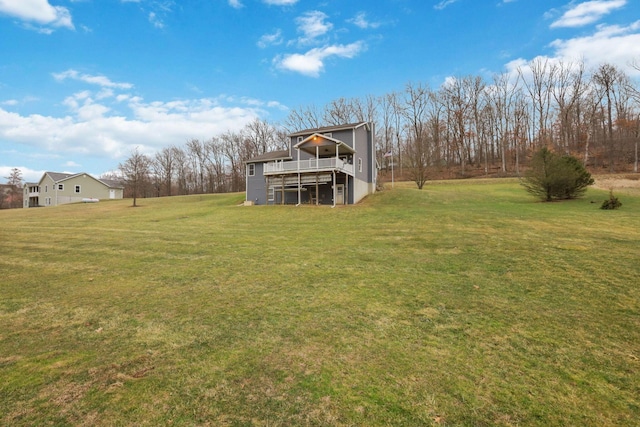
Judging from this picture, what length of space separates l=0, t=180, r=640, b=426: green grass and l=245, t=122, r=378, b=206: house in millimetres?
15105

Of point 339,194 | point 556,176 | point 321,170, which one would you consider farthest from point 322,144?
point 556,176

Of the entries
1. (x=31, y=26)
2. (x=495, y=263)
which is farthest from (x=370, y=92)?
(x=495, y=263)

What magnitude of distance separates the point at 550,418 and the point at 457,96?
57848 mm

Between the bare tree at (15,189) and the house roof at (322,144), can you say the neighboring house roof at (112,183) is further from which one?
the house roof at (322,144)

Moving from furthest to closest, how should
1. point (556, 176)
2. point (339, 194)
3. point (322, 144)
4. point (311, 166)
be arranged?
point (339, 194) < point (322, 144) < point (311, 166) < point (556, 176)

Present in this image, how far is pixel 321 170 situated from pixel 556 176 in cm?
1549

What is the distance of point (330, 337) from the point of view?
3.77 metres

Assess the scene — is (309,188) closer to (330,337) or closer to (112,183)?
(330,337)

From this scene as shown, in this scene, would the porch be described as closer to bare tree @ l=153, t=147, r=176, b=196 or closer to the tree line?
the tree line

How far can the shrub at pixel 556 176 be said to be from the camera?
714 inches

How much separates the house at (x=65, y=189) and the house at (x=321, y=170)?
36.8m

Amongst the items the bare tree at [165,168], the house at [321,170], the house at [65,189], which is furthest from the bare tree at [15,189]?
the house at [321,170]

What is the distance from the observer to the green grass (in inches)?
98.9

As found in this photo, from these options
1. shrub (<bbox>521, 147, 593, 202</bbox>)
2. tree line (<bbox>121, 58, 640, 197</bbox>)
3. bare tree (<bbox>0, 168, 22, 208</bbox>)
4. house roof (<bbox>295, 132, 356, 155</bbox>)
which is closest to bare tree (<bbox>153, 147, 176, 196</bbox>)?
tree line (<bbox>121, 58, 640, 197</bbox>)
